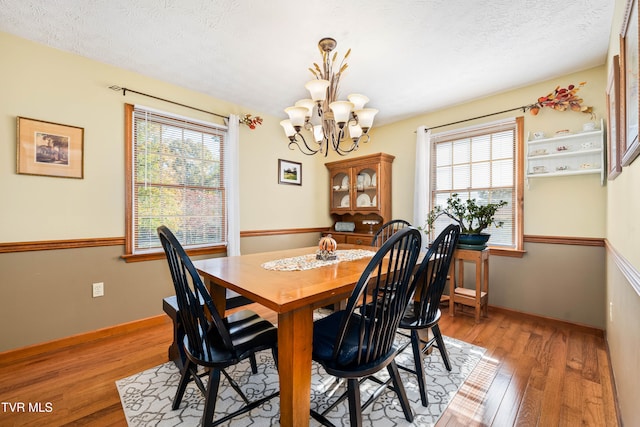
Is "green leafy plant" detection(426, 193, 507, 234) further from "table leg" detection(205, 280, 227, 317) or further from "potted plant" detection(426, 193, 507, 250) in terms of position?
"table leg" detection(205, 280, 227, 317)

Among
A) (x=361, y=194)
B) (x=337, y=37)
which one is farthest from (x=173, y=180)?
(x=361, y=194)

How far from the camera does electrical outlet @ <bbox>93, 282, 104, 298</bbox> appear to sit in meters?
2.44

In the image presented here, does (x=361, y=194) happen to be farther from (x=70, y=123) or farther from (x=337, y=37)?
(x=70, y=123)

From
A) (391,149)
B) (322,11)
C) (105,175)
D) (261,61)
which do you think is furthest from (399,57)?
(105,175)

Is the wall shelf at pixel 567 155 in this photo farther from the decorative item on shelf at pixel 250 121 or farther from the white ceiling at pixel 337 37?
the decorative item on shelf at pixel 250 121

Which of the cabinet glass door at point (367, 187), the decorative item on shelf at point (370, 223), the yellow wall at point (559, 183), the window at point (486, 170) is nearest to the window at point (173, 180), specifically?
the cabinet glass door at point (367, 187)

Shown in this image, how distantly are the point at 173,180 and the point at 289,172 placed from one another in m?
1.57

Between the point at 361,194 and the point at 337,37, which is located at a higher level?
the point at 337,37

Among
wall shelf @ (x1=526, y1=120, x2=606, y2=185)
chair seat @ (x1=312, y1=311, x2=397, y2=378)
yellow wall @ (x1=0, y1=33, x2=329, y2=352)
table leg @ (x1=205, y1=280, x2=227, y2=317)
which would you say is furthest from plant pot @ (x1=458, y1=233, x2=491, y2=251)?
yellow wall @ (x1=0, y1=33, x2=329, y2=352)

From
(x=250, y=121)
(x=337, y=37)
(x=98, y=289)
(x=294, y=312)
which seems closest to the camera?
(x=294, y=312)

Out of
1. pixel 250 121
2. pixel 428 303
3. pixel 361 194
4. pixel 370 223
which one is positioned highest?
pixel 250 121

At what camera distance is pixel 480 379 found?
1.83 meters

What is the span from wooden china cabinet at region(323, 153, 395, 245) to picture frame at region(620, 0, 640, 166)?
2.47 m

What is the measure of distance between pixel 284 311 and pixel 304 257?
1.04m
